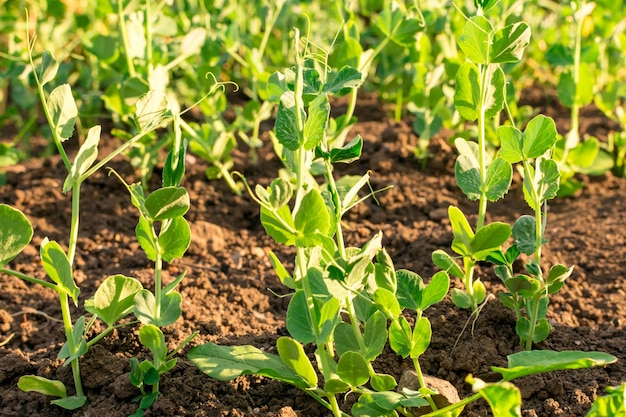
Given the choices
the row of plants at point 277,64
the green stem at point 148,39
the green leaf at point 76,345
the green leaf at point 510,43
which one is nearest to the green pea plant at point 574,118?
the row of plants at point 277,64

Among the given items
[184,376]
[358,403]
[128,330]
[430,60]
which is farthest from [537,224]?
[430,60]

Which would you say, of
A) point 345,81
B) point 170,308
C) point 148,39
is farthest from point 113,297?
point 148,39

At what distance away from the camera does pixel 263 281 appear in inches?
83.3

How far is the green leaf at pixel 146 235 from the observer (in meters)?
1.43

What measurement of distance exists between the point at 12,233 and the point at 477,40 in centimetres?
88

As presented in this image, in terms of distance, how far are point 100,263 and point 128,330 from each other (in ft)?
2.00

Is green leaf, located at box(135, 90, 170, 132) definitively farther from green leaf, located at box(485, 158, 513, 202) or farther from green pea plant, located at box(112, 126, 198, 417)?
green leaf, located at box(485, 158, 513, 202)

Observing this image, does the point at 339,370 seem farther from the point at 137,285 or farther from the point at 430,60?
the point at 430,60

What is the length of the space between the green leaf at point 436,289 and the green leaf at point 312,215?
0.23 metres

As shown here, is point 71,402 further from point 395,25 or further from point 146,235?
point 395,25

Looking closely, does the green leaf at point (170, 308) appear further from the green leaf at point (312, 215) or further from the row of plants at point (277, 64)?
the row of plants at point (277, 64)

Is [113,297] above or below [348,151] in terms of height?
below

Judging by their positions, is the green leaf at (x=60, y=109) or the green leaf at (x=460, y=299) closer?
the green leaf at (x=60, y=109)

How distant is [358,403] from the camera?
141cm
